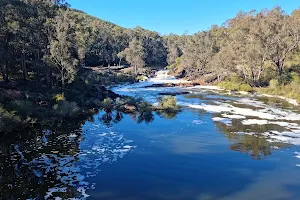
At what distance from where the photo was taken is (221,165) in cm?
1803

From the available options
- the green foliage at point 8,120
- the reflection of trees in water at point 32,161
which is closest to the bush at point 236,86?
the reflection of trees in water at point 32,161

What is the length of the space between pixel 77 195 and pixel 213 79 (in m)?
66.8

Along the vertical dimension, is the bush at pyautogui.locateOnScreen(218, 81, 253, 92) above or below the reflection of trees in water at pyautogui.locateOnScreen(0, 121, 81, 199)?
above

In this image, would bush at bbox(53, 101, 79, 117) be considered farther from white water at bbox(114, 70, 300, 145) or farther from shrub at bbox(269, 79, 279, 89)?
shrub at bbox(269, 79, 279, 89)

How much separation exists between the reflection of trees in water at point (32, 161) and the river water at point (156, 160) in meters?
0.05

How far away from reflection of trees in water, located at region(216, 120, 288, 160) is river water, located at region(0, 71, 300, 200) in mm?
70

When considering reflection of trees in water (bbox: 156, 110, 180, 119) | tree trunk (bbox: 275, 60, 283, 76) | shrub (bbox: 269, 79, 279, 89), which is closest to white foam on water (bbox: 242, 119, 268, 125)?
reflection of trees in water (bbox: 156, 110, 180, 119)

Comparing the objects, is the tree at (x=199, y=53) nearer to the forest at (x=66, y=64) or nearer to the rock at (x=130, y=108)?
the forest at (x=66, y=64)

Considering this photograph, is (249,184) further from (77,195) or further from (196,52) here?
(196,52)

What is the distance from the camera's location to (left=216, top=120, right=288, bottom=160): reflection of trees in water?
2073 cm

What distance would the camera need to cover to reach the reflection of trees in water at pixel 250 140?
68.0ft

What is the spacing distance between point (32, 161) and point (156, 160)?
26.0ft

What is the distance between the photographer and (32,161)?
1795 centimetres

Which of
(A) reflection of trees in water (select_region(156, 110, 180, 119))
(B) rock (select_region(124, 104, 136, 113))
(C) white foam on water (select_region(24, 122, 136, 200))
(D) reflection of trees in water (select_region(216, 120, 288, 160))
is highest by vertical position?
(B) rock (select_region(124, 104, 136, 113))
